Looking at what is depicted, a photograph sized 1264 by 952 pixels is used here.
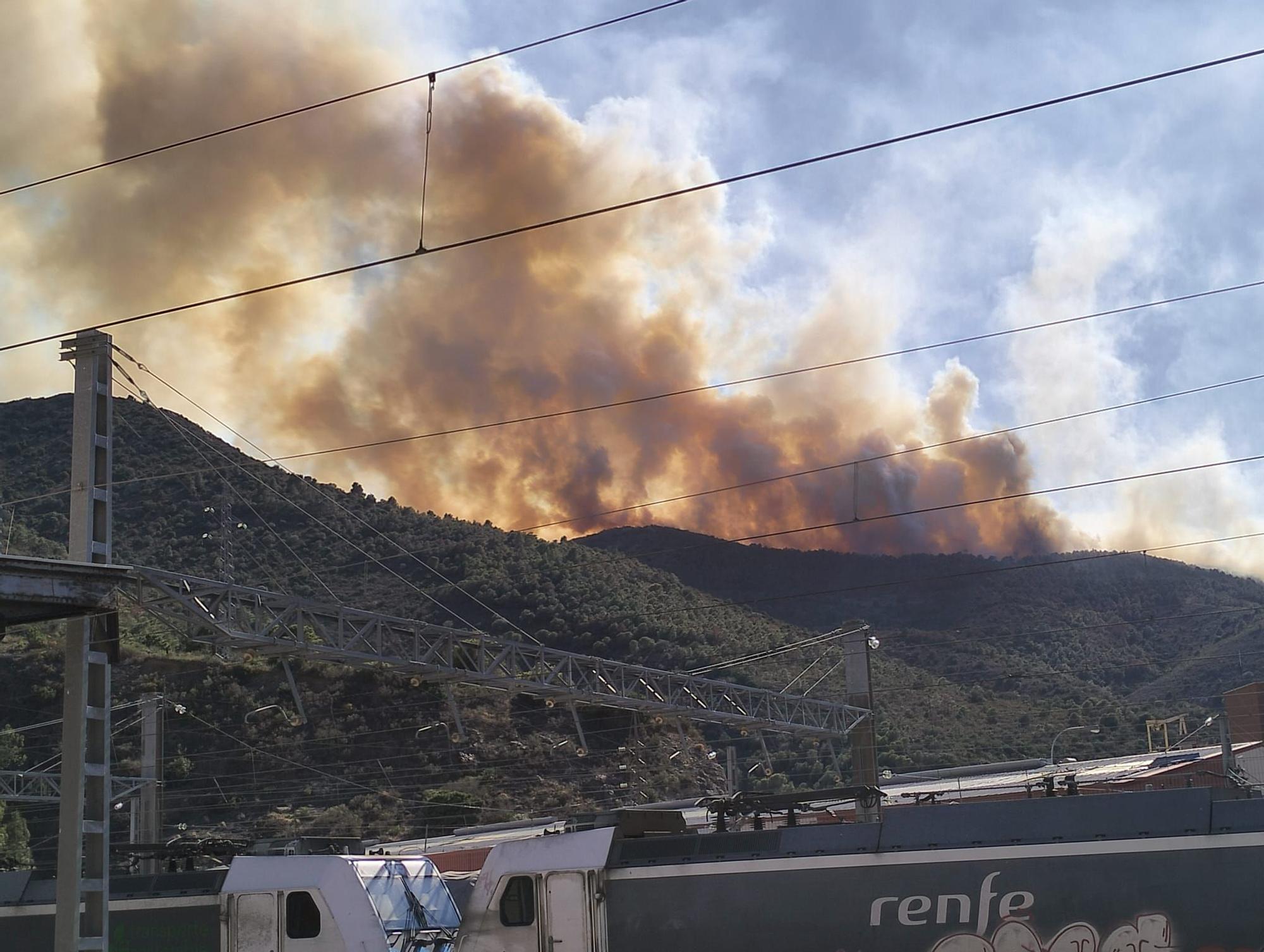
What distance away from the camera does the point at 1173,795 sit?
15742 millimetres

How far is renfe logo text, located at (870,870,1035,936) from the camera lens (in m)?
16.1

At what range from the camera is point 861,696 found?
118 feet

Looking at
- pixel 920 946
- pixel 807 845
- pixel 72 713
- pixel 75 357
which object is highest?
pixel 75 357

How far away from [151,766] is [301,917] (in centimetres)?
1774

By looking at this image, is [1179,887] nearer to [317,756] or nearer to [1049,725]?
[317,756]

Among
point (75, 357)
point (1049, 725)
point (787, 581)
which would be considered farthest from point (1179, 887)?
point (787, 581)

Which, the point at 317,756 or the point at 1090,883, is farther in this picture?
the point at 317,756

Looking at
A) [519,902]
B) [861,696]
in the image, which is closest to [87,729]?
[519,902]

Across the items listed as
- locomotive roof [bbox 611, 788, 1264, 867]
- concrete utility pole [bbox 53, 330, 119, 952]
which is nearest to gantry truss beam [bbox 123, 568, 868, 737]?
concrete utility pole [bbox 53, 330, 119, 952]

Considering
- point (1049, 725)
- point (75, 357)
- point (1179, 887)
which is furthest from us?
point (1049, 725)

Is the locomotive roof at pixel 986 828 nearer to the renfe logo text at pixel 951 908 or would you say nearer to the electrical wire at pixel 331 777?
the renfe logo text at pixel 951 908

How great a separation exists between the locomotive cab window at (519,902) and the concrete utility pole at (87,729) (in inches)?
209

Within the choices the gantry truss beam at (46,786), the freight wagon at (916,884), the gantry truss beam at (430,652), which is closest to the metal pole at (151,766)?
the gantry truss beam at (46,786)

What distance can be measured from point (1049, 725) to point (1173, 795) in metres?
59.3
